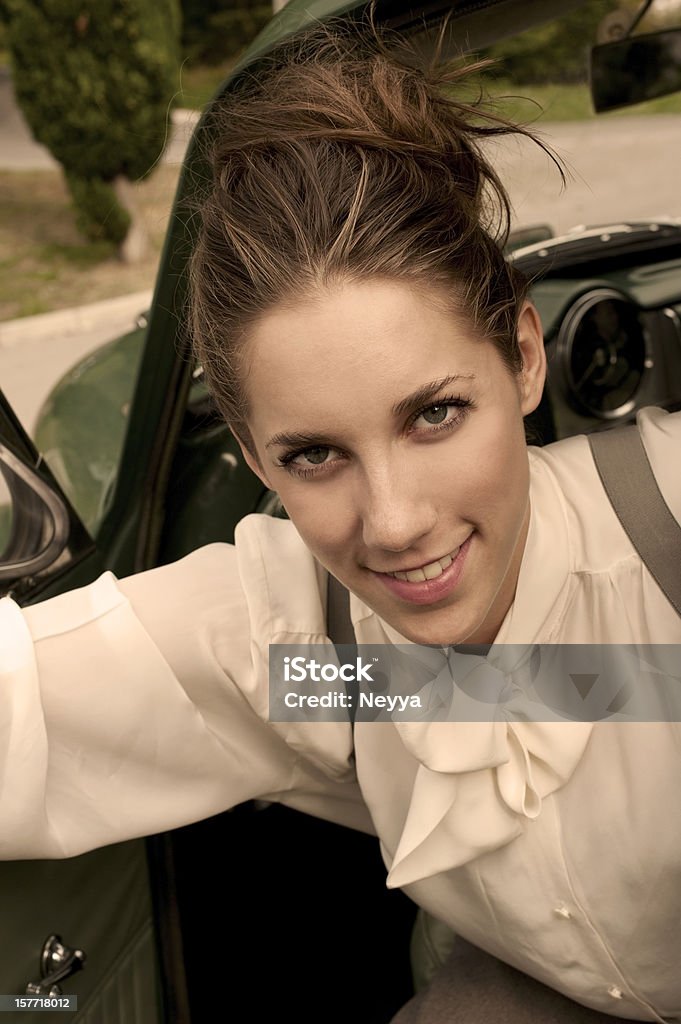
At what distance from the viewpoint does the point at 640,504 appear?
1.33 m

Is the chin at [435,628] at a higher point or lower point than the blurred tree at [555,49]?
lower

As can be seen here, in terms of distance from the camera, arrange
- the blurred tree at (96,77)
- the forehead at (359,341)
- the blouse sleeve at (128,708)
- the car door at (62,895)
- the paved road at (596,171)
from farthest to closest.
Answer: the blurred tree at (96,77) < the paved road at (596,171) < the car door at (62,895) < the blouse sleeve at (128,708) < the forehead at (359,341)

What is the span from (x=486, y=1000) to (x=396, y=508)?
888mm

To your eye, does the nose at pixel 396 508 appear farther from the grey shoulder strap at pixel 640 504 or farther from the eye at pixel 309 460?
the grey shoulder strap at pixel 640 504

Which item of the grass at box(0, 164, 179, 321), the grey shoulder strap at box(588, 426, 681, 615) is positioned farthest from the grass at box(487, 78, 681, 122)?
the grass at box(0, 164, 179, 321)

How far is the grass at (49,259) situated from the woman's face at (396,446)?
6742 mm

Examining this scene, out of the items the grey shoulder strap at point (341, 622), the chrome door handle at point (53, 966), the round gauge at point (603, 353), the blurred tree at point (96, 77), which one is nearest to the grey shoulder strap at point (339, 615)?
the grey shoulder strap at point (341, 622)

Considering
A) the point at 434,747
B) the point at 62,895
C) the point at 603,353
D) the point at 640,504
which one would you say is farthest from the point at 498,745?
the point at 603,353

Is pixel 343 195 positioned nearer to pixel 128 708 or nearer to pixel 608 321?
pixel 128 708

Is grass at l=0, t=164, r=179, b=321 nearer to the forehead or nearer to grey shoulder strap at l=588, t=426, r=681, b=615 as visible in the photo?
grey shoulder strap at l=588, t=426, r=681, b=615

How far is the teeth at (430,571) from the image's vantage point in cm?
119

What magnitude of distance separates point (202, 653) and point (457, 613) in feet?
1.24

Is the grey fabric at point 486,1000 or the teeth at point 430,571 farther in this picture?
the grey fabric at point 486,1000

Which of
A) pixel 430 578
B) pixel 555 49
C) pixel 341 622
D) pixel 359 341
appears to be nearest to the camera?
pixel 359 341
